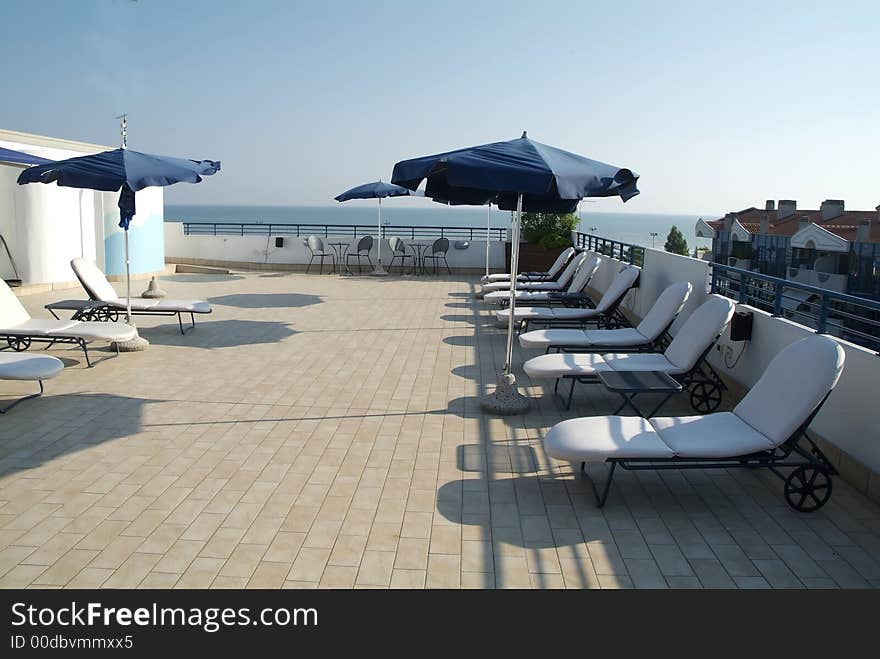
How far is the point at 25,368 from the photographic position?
218 inches

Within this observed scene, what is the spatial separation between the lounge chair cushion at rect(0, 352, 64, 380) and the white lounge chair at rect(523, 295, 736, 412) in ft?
12.5

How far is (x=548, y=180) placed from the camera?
5547 mm

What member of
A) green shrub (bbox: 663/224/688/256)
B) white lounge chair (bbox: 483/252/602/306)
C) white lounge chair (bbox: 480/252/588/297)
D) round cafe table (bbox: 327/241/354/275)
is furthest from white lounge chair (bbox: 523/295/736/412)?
green shrub (bbox: 663/224/688/256)

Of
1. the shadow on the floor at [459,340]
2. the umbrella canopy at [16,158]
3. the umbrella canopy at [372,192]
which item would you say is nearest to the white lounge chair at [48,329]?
the umbrella canopy at [16,158]

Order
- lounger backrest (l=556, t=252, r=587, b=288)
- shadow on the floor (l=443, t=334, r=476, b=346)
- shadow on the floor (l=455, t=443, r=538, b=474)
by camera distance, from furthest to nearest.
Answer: lounger backrest (l=556, t=252, r=587, b=288), shadow on the floor (l=443, t=334, r=476, b=346), shadow on the floor (l=455, t=443, r=538, b=474)

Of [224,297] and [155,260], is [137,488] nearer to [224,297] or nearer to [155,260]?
[224,297]

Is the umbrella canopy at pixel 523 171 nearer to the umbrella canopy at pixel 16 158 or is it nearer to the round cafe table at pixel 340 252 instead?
the umbrella canopy at pixel 16 158

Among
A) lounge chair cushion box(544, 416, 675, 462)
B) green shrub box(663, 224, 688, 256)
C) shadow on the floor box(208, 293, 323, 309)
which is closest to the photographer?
lounge chair cushion box(544, 416, 675, 462)

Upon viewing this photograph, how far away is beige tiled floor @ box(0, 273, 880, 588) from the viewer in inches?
131

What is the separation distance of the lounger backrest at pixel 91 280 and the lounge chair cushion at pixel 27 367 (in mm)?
2932

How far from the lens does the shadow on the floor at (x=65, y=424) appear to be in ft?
15.6

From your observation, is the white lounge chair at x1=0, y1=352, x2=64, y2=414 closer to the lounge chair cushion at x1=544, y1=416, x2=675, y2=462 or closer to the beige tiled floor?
the beige tiled floor

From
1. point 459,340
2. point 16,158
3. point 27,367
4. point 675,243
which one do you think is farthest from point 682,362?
point 675,243
